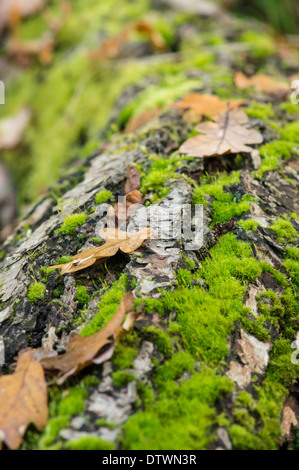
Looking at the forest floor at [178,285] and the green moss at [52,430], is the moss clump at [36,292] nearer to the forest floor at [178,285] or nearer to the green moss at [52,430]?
the forest floor at [178,285]

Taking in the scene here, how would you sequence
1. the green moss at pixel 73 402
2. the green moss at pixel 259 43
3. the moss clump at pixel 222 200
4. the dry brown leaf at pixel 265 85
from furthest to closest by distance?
1. the green moss at pixel 259 43
2. the dry brown leaf at pixel 265 85
3. the moss clump at pixel 222 200
4. the green moss at pixel 73 402

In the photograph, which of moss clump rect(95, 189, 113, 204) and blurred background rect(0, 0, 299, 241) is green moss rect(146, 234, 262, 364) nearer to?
moss clump rect(95, 189, 113, 204)

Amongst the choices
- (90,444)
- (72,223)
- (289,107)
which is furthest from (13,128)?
(90,444)

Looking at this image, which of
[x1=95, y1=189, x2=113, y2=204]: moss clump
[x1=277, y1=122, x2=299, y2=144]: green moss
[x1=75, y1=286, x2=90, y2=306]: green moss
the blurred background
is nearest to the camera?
[x1=75, y1=286, x2=90, y2=306]: green moss

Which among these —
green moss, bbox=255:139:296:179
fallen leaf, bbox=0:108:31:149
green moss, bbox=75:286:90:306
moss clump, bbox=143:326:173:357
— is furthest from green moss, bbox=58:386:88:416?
fallen leaf, bbox=0:108:31:149

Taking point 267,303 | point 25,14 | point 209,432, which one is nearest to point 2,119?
point 25,14

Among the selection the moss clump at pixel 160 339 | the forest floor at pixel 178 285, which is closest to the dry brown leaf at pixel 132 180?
the forest floor at pixel 178 285

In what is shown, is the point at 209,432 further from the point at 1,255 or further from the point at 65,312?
the point at 1,255

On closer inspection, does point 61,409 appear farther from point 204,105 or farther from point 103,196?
point 204,105
